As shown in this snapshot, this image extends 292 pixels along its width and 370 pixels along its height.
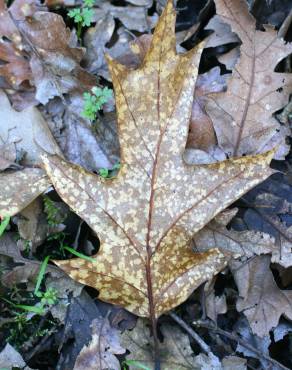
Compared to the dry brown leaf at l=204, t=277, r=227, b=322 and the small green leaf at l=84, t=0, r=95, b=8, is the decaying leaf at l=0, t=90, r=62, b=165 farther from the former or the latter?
the dry brown leaf at l=204, t=277, r=227, b=322

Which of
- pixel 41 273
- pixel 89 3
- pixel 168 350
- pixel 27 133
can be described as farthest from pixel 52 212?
pixel 89 3

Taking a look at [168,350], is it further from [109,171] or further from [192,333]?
[109,171]

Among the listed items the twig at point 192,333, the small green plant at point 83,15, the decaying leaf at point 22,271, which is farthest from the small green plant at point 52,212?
the small green plant at point 83,15

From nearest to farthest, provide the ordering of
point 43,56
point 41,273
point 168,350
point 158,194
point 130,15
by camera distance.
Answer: point 158,194
point 168,350
point 41,273
point 43,56
point 130,15

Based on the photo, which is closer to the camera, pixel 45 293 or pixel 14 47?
pixel 45 293

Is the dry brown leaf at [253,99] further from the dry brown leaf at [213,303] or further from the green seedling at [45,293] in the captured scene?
the green seedling at [45,293]

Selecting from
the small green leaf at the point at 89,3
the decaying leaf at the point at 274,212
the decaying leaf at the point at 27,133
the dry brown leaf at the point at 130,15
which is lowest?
the decaying leaf at the point at 274,212
